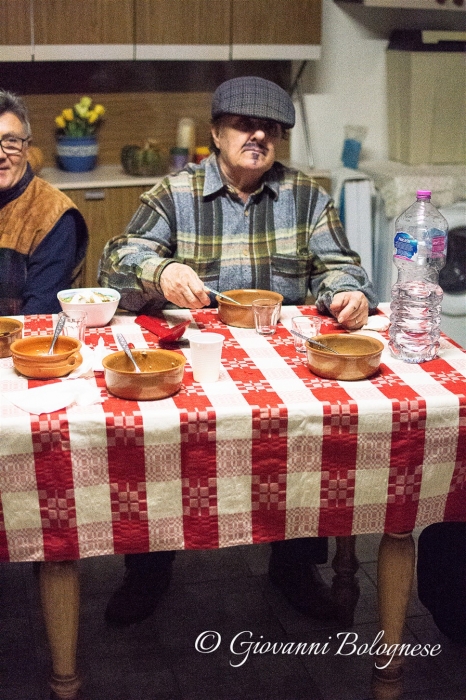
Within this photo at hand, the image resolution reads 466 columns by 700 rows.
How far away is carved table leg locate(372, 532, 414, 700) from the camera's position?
1.82 metres

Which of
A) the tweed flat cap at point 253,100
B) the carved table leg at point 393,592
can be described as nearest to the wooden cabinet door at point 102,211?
the tweed flat cap at point 253,100

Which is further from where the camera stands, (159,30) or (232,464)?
(159,30)

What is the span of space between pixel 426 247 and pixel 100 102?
2.83 metres

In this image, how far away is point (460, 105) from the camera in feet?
14.6

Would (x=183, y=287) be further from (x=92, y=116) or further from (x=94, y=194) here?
(x=92, y=116)

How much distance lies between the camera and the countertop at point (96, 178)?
157 inches

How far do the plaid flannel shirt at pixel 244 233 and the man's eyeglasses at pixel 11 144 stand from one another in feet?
1.20

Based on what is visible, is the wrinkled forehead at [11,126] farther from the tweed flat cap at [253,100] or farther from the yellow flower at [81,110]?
the yellow flower at [81,110]

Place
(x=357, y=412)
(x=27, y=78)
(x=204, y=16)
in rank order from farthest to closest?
(x=27, y=78), (x=204, y=16), (x=357, y=412)

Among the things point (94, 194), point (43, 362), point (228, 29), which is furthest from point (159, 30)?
point (43, 362)

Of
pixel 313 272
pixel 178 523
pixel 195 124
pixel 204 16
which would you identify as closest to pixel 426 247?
pixel 313 272

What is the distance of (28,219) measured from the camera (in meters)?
2.51

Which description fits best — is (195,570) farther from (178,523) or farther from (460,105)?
(460,105)

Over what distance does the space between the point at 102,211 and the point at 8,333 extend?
Answer: 228 cm
